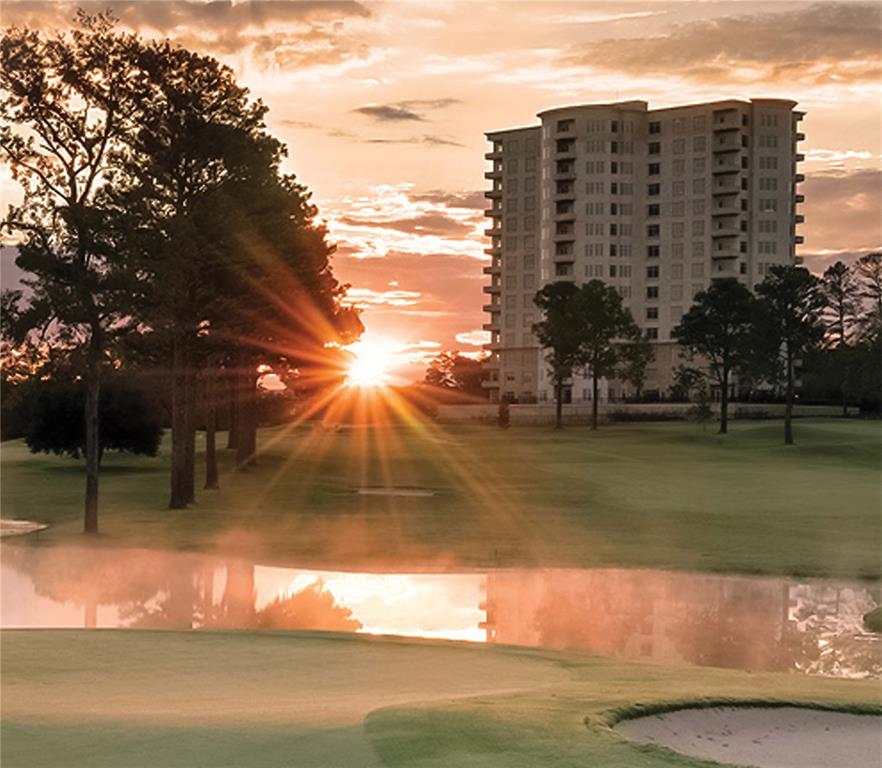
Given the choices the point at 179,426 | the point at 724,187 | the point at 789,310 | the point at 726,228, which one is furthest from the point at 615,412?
the point at 179,426

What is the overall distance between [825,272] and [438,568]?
6075 inches

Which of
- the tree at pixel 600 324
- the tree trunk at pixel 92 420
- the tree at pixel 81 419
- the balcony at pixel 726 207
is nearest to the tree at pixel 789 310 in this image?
the tree at pixel 600 324

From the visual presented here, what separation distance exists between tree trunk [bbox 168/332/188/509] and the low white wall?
85.1m

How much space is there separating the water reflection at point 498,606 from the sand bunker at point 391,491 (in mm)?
21615

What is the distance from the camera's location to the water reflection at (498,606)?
2561cm

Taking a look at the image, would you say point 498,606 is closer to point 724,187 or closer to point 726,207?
point 726,207

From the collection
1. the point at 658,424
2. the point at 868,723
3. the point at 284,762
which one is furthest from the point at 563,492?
the point at 658,424

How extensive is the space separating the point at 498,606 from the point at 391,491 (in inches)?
1232

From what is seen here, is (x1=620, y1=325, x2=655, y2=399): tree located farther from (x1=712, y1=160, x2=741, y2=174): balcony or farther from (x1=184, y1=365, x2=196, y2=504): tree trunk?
(x1=184, y1=365, x2=196, y2=504): tree trunk

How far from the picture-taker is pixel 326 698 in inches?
614

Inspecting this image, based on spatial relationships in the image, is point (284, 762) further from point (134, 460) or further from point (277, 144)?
point (134, 460)

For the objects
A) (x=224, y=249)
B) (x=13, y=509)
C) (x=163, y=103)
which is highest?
(x=163, y=103)

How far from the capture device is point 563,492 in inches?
2375

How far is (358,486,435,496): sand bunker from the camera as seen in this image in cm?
5966
